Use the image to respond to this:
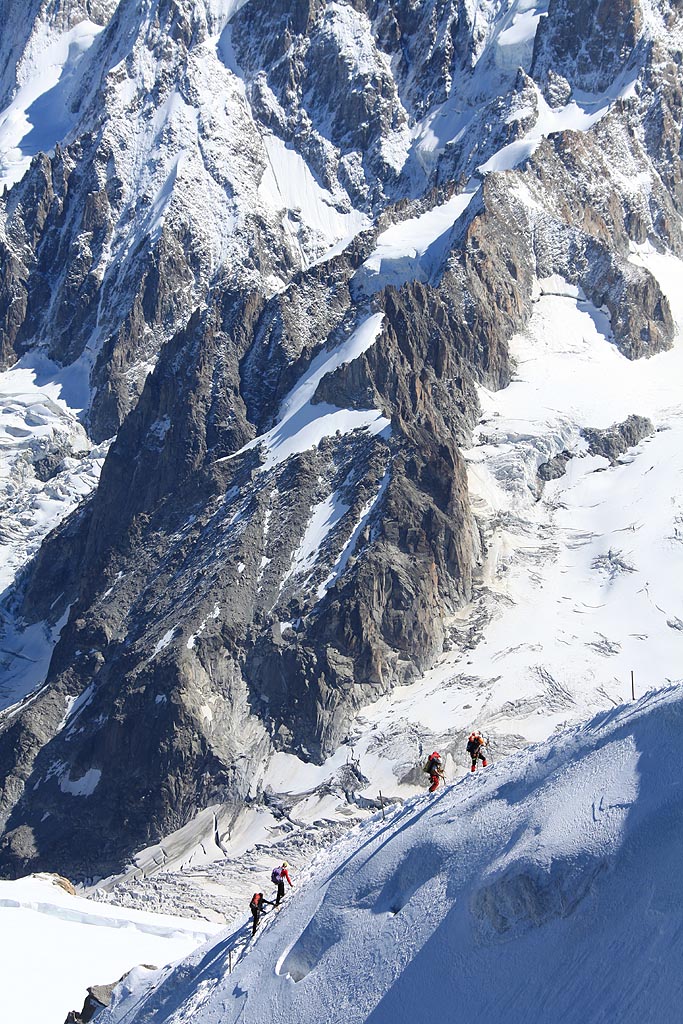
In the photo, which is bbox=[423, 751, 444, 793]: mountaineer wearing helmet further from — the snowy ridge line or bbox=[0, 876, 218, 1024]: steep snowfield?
the snowy ridge line

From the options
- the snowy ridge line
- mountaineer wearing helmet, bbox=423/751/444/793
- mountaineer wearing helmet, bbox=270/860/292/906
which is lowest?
the snowy ridge line

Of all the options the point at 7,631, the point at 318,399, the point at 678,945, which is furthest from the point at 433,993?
the point at 7,631

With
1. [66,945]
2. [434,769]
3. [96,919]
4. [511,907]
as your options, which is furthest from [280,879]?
[96,919]

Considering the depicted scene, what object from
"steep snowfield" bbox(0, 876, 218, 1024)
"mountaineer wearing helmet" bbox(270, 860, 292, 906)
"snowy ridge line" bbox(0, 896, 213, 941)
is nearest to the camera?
"mountaineer wearing helmet" bbox(270, 860, 292, 906)

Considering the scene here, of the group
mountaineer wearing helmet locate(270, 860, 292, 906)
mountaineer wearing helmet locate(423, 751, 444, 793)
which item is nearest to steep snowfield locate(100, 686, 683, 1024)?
mountaineer wearing helmet locate(423, 751, 444, 793)

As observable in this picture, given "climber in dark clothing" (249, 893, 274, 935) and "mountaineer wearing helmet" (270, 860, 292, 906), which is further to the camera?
"mountaineer wearing helmet" (270, 860, 292, 906)

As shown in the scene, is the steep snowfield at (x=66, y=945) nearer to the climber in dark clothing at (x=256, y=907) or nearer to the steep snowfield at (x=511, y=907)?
the climber in dark clothing at (x=256, y=907)

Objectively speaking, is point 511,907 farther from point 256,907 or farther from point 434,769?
point 256,907

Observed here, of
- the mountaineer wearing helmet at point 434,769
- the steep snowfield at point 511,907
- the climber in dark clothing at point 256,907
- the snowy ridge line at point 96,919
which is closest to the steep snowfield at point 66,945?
the snowy ridge line at point 96,919
